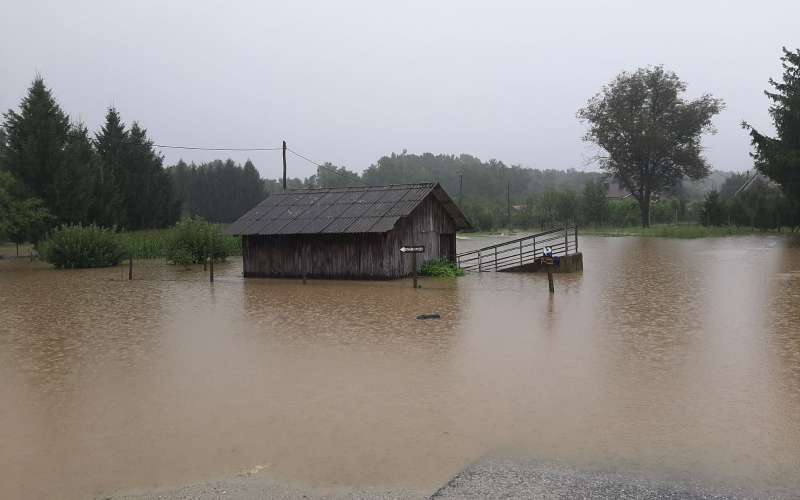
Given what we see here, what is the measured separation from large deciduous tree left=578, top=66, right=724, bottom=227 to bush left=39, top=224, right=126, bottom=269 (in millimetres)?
53215

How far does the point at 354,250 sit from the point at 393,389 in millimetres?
16898

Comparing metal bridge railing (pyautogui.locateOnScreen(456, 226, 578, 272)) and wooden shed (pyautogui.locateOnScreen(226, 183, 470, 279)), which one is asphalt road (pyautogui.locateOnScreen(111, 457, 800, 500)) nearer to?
metal bridge railing (pyautogui.locateOnScreen(456, 226, 578, 272))

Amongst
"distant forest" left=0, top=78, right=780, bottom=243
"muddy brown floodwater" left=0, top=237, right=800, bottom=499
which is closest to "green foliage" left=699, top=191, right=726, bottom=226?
"distant forest" left=0, top=78, right=780, bottom=243

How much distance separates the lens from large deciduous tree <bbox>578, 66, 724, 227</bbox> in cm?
6938

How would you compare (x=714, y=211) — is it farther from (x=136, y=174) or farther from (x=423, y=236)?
(x=136, y=174)

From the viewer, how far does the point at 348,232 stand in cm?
2538

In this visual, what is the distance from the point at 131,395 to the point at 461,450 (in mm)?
5185

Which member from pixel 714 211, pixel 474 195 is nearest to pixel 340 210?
pixel 714 211

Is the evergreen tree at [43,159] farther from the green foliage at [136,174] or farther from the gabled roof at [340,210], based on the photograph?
the gabled roof at [340,210]

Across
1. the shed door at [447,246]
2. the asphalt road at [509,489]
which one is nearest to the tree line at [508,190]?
the shed door at [447,246]

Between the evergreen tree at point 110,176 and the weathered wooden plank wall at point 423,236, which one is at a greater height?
the evergreen tree at point 110,176

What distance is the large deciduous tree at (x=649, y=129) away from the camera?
69375 millimetres

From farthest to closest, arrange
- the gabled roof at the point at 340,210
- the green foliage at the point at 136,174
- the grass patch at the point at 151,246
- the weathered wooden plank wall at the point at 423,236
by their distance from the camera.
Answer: the green foliage at the point at 136,174 < the grass patch at the point at 151,246 < the weathered wooden plank wall at the point at 423,236 < the gabled roof at the point at 340,210

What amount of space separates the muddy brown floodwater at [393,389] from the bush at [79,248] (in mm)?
15998
